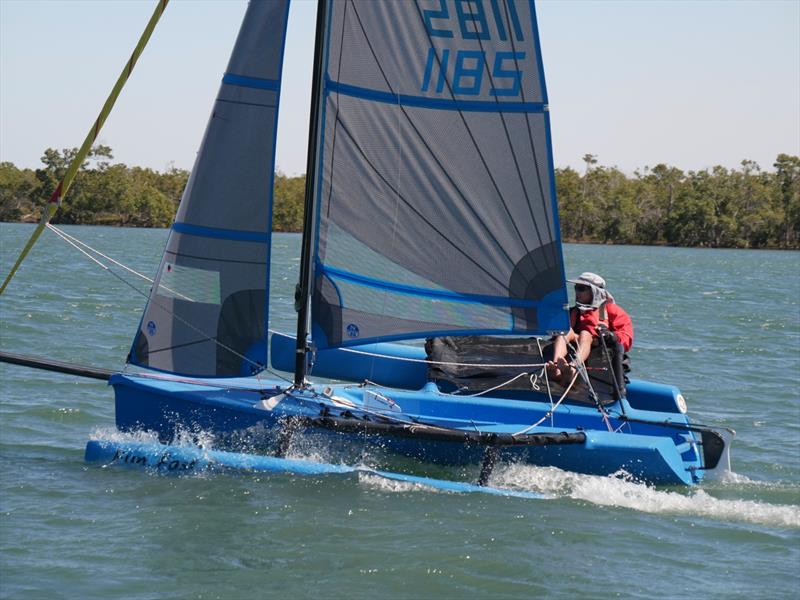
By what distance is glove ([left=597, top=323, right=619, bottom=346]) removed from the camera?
31.2 ft

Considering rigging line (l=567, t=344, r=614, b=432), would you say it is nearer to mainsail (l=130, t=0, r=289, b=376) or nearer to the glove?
the glove

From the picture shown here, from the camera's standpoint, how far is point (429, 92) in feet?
26.6

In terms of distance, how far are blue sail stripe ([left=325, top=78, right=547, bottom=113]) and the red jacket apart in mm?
2106

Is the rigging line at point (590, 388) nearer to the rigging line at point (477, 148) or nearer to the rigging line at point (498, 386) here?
the rigging line at point (498, 386)

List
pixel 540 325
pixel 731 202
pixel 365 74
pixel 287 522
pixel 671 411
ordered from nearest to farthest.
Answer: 1. pixel 287 522
2. pixel 365 74
3. pixel 540 325
4. pixel 671 411
5. pixel 731 202

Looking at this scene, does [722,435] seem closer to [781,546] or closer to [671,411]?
[671,411]

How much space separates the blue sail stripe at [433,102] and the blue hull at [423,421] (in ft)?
7.66

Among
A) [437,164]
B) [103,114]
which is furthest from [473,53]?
[103,114]

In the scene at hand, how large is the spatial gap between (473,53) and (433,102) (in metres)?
0.45

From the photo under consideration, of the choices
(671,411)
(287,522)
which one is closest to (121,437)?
(287,522)

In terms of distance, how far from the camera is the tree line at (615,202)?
9325cm

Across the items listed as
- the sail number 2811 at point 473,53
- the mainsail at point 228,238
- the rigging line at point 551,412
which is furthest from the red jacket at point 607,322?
the mainsail at point 228,238

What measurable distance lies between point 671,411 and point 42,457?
533 centimetres

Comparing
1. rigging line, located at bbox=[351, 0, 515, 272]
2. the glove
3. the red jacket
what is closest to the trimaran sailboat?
rigging line, located at bbox=[351, 0, 515, 272]
